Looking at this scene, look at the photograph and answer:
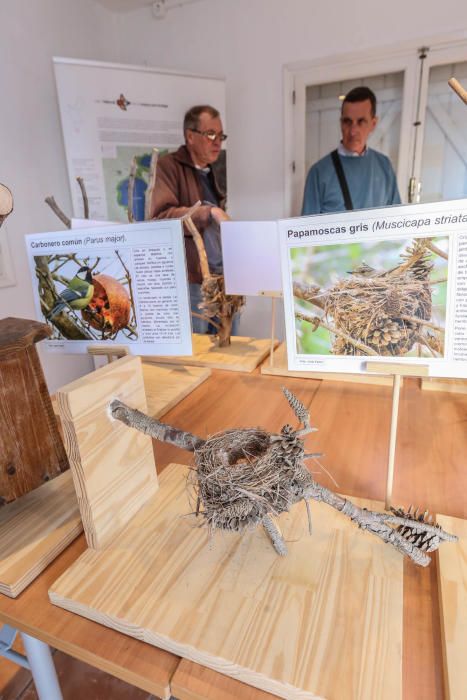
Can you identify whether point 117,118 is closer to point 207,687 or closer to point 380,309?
point 380,309

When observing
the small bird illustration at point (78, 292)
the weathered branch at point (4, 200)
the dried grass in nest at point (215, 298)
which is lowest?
the dried grass in nest at point (215, 298)

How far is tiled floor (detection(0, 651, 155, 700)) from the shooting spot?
118 centimetres

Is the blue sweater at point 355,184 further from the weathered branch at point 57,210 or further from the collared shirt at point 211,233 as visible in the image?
the weathered branch at point 57,210

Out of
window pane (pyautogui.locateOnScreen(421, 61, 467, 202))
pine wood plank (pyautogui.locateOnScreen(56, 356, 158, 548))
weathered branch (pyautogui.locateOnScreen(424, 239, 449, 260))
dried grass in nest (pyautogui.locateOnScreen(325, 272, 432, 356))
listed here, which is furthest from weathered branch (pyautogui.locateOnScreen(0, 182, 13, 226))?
window pane (pyautogui.locateOnScreen(421, 61, 467, 202))

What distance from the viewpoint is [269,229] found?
1365 millimetres

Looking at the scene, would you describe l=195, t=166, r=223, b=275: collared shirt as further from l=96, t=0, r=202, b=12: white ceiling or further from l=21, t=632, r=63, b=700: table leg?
l=21, t=632, r=63, b=700: table leg

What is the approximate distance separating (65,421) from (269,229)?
0.98 meters

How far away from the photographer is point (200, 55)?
2895 mm

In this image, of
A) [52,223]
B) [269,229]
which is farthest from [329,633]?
[52,223]

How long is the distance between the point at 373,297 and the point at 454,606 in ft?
1.50

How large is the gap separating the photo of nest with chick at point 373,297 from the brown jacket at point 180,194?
201cm

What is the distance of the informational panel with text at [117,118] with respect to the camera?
2.39 meters

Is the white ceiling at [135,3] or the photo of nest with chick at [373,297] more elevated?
the white ceiling at [135,3]

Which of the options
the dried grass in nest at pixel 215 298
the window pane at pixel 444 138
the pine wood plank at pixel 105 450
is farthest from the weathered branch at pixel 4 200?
the window pane at pixel 444 138
